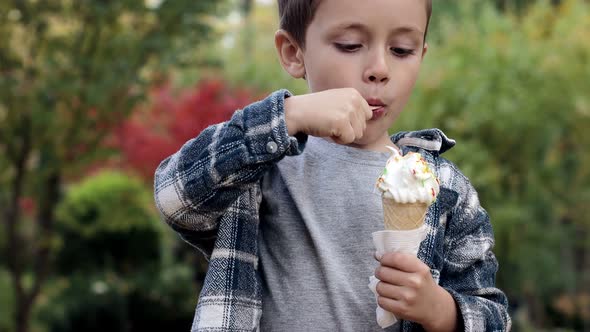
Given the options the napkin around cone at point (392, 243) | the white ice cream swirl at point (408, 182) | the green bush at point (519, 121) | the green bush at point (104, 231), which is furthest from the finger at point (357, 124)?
the green bush at point (104, 231)

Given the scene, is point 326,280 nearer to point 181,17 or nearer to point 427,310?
point 427,310

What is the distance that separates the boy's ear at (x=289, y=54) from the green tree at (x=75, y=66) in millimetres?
4305

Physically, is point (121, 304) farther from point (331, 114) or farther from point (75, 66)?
point (331, 114)

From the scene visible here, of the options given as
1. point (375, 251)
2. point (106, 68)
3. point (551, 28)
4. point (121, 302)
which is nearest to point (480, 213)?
point (375, 251)

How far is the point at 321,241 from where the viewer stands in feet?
6.66

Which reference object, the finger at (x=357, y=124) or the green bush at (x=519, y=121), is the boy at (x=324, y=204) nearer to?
the finger at (x=357, y=124)

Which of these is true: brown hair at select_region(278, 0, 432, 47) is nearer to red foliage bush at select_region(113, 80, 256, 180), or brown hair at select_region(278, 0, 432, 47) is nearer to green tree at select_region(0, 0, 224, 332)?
green tree at select_region(0, 0, 224, 332)

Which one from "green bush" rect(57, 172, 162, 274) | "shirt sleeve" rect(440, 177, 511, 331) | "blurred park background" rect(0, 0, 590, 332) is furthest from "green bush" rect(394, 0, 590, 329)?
"shirt sleeve" rect(440, 177, 511, 331)

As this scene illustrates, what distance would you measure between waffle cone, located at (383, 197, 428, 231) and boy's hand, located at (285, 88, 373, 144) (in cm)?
16

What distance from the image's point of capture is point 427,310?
1913 millimetres

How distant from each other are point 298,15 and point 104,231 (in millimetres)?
7115

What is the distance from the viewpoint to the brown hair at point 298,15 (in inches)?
81.4

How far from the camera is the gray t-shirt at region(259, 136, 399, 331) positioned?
2.01 meters

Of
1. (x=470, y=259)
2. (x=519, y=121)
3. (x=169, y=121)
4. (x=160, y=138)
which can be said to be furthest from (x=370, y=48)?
(x=169, y=121)
